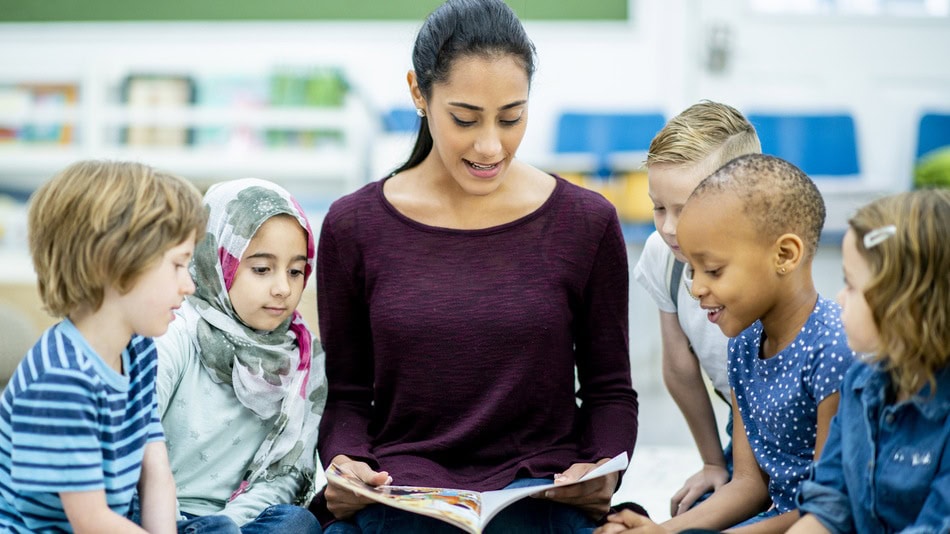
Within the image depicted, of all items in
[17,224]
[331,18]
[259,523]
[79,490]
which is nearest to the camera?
[79,490]

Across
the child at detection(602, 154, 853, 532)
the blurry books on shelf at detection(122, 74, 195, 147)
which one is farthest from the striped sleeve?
the blurry books on shelf at detection(122, 74, 195, 147)

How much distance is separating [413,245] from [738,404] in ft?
2.00

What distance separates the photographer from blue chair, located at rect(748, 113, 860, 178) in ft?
15.0

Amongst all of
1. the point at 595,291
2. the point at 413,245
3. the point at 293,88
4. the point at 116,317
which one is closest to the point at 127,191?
the point at 116,317

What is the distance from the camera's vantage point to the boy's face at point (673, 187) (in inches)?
70.0

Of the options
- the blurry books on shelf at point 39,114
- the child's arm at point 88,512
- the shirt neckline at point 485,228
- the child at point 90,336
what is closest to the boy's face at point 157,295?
the child at point 90,336

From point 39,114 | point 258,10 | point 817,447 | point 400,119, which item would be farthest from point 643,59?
point 817,447

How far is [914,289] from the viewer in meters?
1.30

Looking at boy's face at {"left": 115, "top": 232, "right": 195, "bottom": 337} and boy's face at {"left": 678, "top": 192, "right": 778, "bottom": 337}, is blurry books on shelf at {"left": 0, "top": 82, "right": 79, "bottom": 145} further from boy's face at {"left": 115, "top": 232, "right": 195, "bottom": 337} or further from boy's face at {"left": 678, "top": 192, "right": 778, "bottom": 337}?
boy's face at {"left": 678, "top": 192, "right": 778, "bottom": 337}

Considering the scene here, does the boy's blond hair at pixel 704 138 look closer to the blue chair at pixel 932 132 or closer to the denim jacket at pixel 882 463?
the denim jacket at pixel 882 463

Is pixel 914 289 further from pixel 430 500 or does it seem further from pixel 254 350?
pixel 254 350

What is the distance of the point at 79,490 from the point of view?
4.42 feet

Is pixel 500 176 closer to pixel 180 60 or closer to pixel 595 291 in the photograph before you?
pixel 595 291

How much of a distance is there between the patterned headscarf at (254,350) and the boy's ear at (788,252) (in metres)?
0.84
